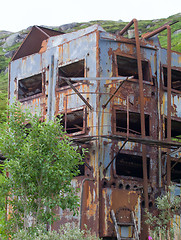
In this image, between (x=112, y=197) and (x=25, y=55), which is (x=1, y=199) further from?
(x=25, y=55)

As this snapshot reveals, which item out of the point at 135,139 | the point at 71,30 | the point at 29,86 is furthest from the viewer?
the point at 71,30

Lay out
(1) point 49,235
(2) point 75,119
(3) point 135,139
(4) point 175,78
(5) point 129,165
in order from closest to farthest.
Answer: (1) point 49,235
(3) point 135,139
(2) point 75,119
(5) point 129,165
(4) point 175,78

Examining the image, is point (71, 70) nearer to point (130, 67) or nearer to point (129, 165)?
point (130, 67)

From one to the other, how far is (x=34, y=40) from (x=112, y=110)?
8264mm

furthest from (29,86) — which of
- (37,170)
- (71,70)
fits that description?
(37,170)

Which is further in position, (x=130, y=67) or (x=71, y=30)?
(x=71, y=30)

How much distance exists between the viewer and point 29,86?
2419cm

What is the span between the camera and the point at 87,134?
62.4ft

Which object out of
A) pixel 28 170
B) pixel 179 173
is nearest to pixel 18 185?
pixel 28 170

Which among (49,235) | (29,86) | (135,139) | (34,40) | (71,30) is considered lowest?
(49,235)

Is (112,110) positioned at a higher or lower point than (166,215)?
higher

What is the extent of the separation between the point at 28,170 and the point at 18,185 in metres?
0.71

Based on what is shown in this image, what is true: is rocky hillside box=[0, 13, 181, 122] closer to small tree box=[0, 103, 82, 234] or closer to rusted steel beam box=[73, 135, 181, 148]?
rusted steel beam box=[73, 135, 181, 148]

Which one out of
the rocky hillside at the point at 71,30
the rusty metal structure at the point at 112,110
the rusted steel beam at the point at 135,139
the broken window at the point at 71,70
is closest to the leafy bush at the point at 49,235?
the rusty metal structure at the point at 112,110
